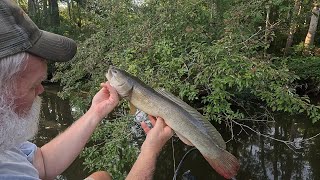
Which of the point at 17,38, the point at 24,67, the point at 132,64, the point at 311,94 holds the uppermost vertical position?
the point at 17,38

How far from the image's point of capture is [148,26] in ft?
19.6

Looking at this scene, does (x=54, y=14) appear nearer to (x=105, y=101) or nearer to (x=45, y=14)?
(x=45, y=14)

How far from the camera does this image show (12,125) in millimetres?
1523

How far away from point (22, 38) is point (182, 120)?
1465 millimetres

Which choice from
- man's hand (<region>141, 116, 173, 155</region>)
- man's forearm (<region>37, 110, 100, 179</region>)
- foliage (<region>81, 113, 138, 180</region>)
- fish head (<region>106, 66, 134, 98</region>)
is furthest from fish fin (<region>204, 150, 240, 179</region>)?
foliage (<region>81, 113, 138, 180</region>)

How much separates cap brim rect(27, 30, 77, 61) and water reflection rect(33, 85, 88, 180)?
5.57 meters

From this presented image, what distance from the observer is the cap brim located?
1.55 meters

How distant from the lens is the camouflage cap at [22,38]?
4.54 feet

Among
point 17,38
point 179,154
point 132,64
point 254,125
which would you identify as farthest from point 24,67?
point 254,125

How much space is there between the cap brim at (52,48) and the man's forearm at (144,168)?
29.7 inches

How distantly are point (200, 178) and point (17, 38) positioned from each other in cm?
603

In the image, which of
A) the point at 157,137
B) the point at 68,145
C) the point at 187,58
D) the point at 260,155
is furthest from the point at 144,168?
the point at 260,155

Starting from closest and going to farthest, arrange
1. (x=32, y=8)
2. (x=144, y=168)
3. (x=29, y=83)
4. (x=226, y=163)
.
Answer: (x=29, y=83)
(x=144, y=168)
(x=226, y=163)
(x=32, y=8)

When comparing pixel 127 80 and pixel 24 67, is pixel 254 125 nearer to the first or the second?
pixel 127 80
